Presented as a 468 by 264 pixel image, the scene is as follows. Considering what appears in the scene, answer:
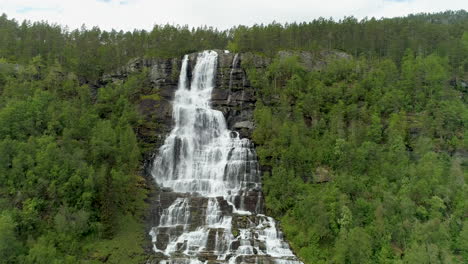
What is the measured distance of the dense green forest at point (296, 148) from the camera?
125 ft

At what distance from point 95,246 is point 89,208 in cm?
449

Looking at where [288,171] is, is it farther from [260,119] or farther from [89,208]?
[89,208]

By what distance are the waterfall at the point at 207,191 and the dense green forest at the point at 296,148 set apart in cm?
271

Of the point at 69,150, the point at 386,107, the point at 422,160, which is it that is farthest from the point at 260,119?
the point at 69,150

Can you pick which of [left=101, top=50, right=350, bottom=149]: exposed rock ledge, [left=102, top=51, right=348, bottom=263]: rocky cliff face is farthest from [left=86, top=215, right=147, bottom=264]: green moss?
[left=101, top=50, right=350, bottom=149]: exposed rock ledge

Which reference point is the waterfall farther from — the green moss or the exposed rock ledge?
the green moss

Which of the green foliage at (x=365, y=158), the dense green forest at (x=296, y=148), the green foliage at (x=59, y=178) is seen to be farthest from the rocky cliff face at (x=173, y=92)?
the green foliage at (x=59, y=178)

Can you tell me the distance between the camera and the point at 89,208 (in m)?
41.4

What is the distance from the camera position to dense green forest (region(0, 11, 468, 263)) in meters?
38.0

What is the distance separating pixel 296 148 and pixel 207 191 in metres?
13.6

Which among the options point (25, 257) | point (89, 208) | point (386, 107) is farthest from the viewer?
point (386, 107)

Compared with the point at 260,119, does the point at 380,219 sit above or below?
below

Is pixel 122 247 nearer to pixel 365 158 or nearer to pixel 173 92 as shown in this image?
pixel 365 158

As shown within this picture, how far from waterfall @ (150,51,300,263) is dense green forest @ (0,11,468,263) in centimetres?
271
